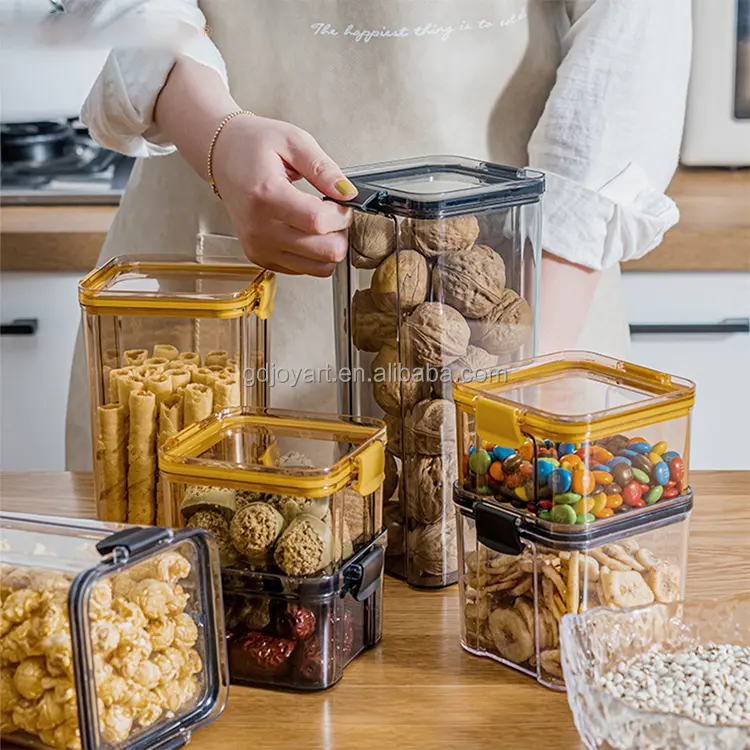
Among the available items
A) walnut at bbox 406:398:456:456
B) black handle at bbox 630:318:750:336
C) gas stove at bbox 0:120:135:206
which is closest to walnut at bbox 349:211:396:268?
walnut at bbox 406:398:456:456

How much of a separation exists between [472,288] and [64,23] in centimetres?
49

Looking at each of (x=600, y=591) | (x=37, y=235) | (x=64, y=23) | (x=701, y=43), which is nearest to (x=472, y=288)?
(x=600, y=591)

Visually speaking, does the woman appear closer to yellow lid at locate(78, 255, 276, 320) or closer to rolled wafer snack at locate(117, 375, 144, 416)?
yellow lid at locate(78, 255, 276, 320)

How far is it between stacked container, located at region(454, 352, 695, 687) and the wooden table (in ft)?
0.08

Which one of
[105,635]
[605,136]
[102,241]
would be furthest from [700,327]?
[105,635]

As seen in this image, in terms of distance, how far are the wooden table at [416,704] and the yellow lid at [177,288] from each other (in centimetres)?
23

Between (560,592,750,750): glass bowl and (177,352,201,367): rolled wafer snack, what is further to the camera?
(177,352,201,367): rolled wafer snack

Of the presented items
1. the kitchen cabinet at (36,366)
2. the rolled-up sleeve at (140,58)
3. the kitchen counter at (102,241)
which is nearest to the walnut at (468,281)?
the rolled-up sleeve at (140,58)

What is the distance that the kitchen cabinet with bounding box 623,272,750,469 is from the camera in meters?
1.58

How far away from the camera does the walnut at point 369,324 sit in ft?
2.59

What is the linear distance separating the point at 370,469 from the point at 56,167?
4.47 ft

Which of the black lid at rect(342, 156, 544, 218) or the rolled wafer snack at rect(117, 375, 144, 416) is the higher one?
the black lid at rect(342, 156, 544, 218)

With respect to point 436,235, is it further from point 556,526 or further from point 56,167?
point 56,167

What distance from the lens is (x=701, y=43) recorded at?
181 centimetres
